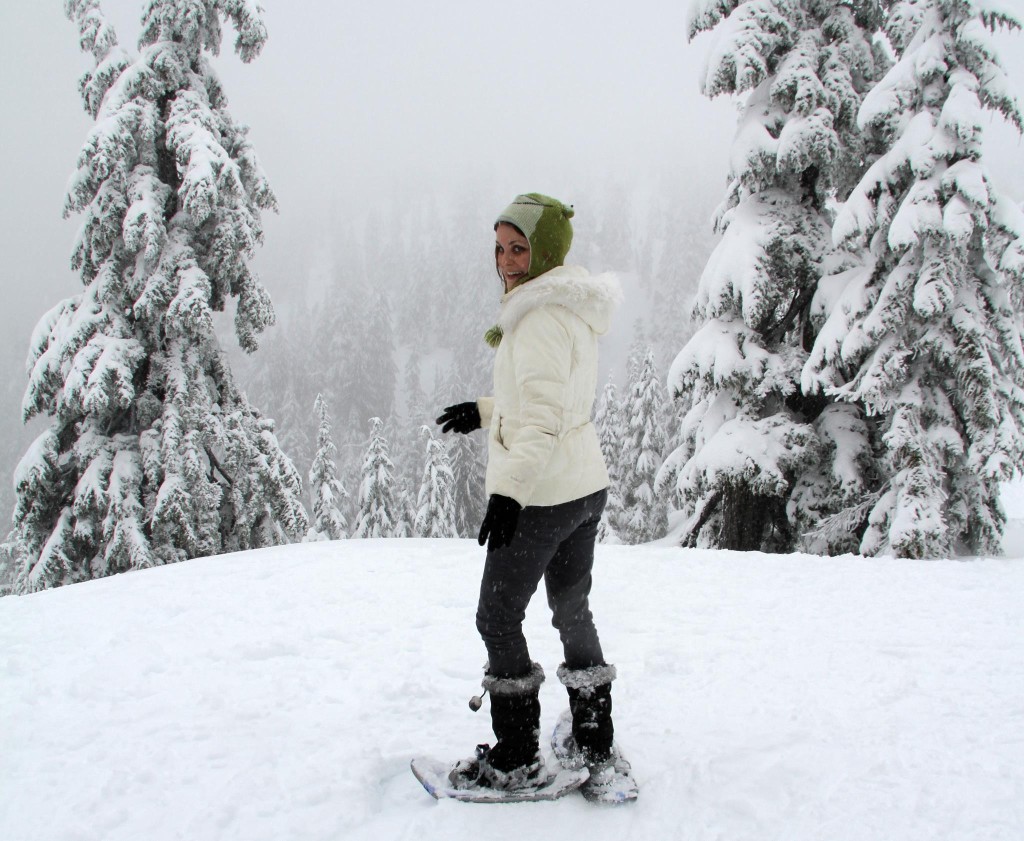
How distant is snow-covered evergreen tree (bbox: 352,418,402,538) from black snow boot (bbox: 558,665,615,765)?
25.3 meters

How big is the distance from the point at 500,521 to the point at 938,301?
8.03 meters

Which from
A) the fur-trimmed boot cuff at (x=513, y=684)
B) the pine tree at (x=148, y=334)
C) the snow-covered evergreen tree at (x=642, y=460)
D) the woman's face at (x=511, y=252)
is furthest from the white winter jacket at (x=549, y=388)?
the snow-covered evergreen tree at (x=642, y=460)

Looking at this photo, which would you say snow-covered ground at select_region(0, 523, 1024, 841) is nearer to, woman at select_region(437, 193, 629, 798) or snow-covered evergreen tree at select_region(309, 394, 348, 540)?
woman at select_region(437, 193, 629, 798)

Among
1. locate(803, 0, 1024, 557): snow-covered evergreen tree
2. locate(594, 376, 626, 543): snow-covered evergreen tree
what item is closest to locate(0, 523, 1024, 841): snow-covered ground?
locate(803, 0, 1024, 557): snow-covered evergreen tree

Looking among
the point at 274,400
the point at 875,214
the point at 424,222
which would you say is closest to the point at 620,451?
the point at 875,214

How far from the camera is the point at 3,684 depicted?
11.1 feet

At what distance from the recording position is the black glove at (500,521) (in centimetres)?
221

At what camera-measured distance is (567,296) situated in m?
2.44

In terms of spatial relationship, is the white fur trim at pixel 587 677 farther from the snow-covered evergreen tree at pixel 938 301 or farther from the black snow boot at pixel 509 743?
the snow-covered evergreen tree at pixel 938 301

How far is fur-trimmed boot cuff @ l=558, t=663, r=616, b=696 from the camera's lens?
8.48 feet

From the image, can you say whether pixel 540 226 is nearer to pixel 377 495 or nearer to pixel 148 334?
pixel 148 334

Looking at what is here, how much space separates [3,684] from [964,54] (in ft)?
37.9

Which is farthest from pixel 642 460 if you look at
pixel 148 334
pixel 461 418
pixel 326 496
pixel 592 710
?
pixel 592 710

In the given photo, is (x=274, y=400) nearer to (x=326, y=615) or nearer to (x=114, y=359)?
(x=114, y=359)
